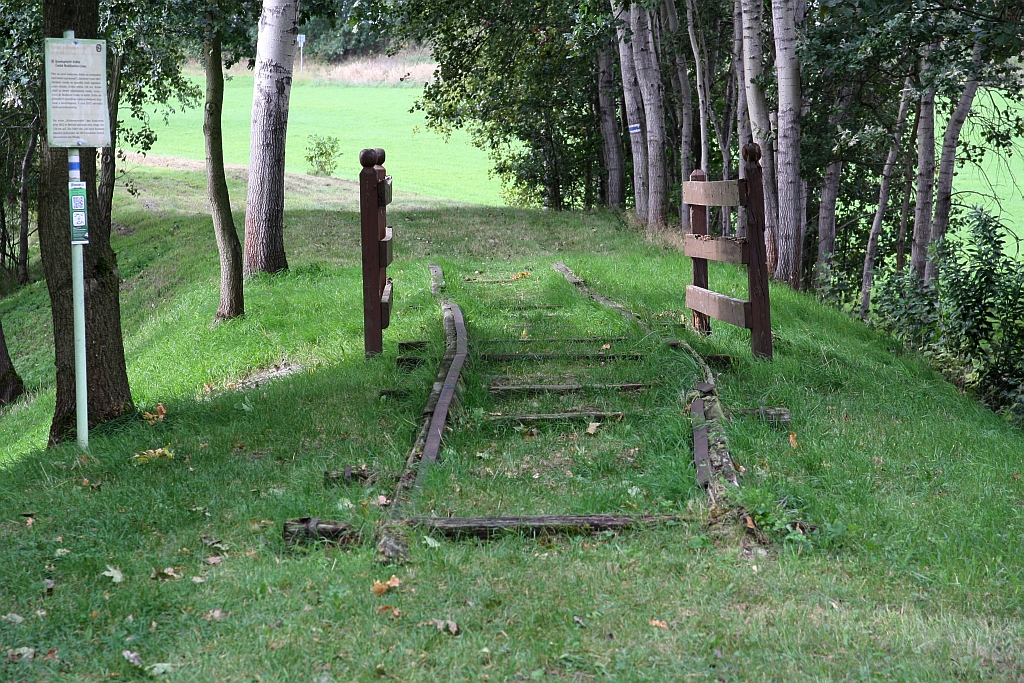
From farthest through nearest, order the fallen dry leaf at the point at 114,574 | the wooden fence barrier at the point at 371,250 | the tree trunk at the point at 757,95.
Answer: the tree trunk at the point at 757,95, the wooden fence barrier at the point at 371,250, the fallen dry leaf at the point at 114,574

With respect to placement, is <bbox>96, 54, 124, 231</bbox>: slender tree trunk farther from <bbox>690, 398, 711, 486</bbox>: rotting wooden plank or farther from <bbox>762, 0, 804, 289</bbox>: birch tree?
<bbox>762, 0, 804, 289</bbox>: birch tree

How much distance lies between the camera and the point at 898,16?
9.99 meters

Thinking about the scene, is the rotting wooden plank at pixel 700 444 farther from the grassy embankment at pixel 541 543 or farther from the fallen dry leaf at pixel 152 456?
the fallen dry leaf at pixel 152 456

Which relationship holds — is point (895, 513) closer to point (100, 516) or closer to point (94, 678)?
point (94, 678)

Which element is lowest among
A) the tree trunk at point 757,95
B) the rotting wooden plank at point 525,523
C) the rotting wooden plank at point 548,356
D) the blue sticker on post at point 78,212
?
the rotting wooden plank at point 525,523

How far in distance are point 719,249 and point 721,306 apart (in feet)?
1.65

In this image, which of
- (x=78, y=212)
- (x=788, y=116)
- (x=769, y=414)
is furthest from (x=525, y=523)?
(x=788, y=116)

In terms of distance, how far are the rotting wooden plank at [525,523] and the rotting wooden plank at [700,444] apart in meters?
0.49

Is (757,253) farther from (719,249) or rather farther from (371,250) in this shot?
(371,250)

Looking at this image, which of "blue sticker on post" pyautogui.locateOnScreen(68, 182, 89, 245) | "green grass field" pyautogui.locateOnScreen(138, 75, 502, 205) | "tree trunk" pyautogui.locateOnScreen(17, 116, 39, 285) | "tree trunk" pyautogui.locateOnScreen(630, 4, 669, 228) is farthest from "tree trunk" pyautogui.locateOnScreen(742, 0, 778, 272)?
"green grass field" pyautogui.locateOnScreen(138, 75, 502, 205)

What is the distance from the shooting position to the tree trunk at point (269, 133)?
13.3 m

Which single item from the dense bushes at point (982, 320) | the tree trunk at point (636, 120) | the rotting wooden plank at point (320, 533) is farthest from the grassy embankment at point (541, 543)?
the tree trunk at point (636, 120)

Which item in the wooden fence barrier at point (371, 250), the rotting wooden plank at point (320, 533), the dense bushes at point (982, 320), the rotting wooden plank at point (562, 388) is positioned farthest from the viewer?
the dense bushes at point (982, 320)

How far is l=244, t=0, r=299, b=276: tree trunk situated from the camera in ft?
43.8
